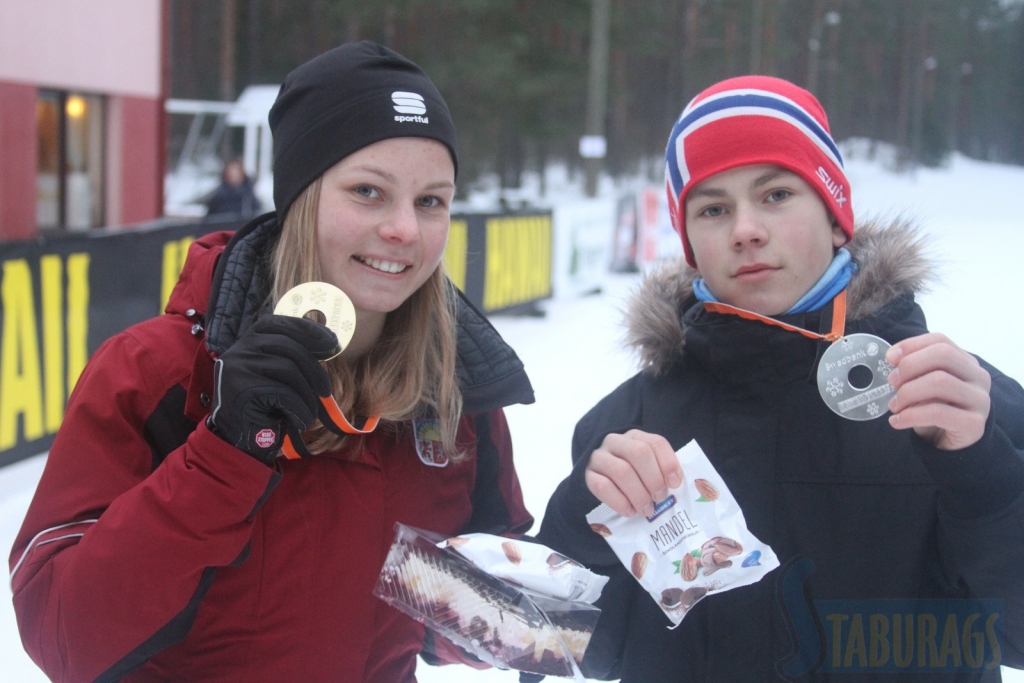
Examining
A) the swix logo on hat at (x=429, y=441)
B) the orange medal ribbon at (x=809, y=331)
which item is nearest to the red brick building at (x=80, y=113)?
the swix logo on hat at (x=429, y=441)

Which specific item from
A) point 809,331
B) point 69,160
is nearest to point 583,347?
point 809,331

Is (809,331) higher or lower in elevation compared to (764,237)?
lower

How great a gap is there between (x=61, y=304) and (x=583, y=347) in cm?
535

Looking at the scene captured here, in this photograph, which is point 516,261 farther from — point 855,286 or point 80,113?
point 855,286

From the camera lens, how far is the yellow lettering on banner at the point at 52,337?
534 cm

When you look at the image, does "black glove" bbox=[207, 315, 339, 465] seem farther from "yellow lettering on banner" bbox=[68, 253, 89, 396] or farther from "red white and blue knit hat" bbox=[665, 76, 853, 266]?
"yellow lettering on banner" bbox=[68, 253, 89, 396]

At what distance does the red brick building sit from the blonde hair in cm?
1249

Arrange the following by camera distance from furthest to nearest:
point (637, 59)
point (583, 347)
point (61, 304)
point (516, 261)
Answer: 1. point (637, 59)
2. point (516, 261)
3. point (583, 347)
4. point (61, 304)

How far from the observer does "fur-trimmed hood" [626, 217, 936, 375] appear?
186 cm

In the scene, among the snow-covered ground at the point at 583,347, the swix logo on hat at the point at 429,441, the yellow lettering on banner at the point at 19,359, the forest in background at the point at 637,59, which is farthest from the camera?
the forest in background at the point at 637,59

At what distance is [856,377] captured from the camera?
170cm

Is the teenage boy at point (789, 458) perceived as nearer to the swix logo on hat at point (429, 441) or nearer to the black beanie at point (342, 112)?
the swix logo on hat at point (429, 441)

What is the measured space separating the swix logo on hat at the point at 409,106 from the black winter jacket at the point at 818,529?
0.72 meters

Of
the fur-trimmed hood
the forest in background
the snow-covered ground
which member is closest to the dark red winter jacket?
the fur-trimmed hood
